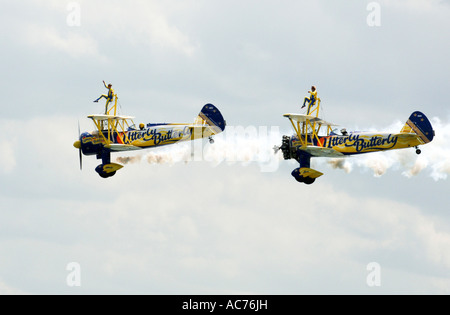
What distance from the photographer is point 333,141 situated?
78.8 m

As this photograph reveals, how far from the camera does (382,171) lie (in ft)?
266

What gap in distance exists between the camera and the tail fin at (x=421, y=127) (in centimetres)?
7625

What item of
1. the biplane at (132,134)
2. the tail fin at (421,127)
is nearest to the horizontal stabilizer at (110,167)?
the biplane at (132,134)

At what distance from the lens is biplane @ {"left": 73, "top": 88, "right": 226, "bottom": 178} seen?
81.2 m

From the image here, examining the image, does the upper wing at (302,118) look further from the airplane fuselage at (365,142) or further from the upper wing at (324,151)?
the upper wing at (324,151)

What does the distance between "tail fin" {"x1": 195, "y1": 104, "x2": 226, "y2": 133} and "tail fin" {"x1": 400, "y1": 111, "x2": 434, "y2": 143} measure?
11.0 m

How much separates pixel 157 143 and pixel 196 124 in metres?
2.49

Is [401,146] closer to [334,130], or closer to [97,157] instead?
[334,130]

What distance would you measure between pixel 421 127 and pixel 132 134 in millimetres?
16645

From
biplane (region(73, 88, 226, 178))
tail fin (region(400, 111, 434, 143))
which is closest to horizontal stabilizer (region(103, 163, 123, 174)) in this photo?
biplane (region(73, 88, 226, 178))

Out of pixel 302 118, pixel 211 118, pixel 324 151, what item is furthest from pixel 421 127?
pixel 211 118

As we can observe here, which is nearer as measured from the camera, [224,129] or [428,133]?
[428,133]

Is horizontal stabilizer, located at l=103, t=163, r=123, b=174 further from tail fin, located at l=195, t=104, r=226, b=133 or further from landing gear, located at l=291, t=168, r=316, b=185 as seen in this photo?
landing gear, located at l=291, t=168, r=316, b=185

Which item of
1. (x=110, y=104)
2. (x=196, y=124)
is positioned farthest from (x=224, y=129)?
(x=110, y=104)
